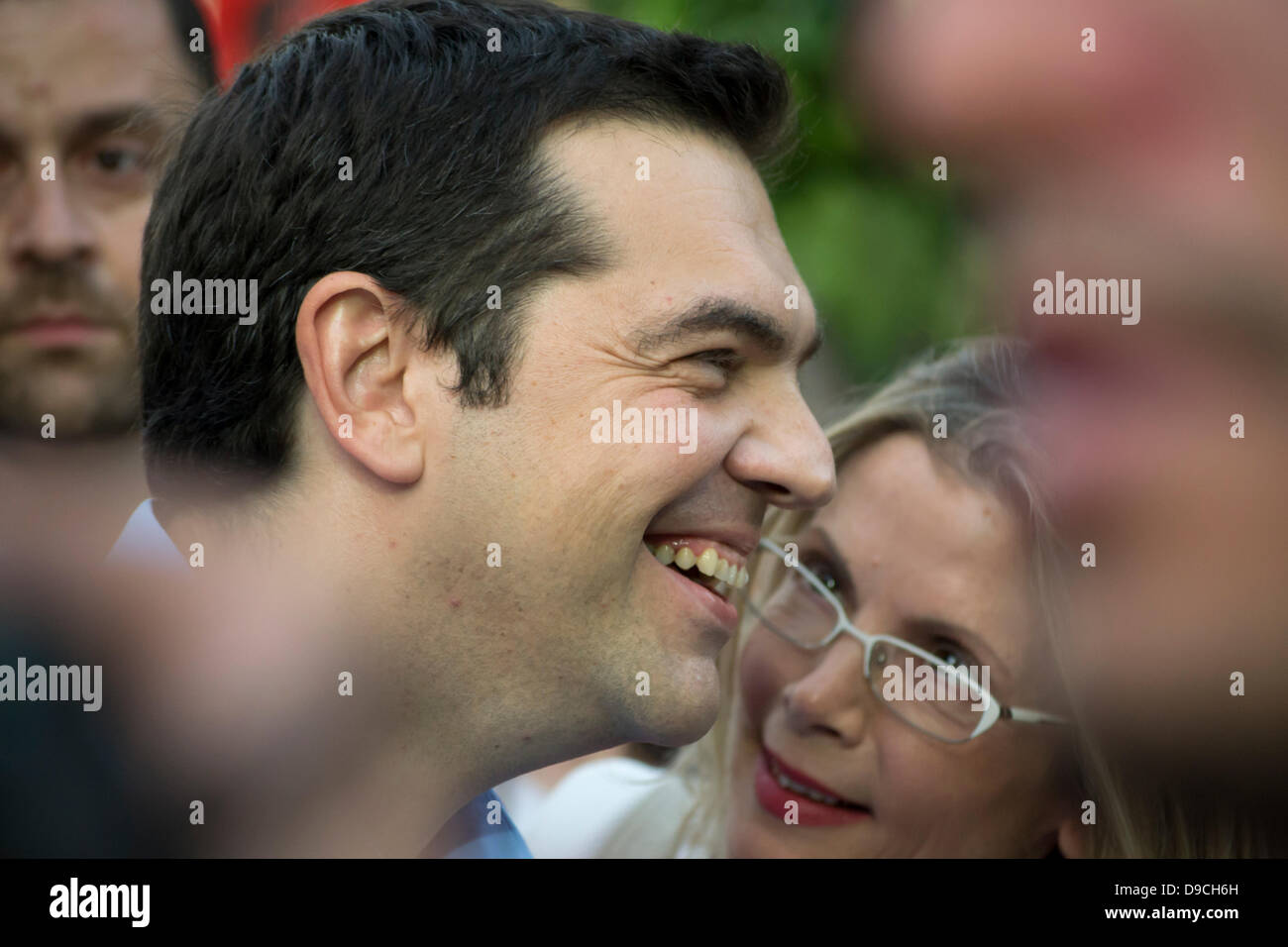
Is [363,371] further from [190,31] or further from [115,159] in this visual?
[190,31]

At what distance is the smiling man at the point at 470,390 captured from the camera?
1.80 metres

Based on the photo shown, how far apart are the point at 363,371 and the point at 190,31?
1.41 meters

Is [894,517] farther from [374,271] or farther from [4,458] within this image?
[4,458]

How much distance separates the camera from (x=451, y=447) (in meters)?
1.80

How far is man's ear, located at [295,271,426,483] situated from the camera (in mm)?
1773

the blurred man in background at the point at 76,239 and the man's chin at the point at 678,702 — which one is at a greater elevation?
the blurred man in background at the point at 76,239

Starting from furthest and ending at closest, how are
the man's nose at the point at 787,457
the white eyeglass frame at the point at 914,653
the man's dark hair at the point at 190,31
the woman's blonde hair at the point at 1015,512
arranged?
1. the man's dark hair at the point at 190,31
2. the white eyeglass frame at the point at 914,653
3. the woman's blonde hair at the point at 1015,512
4. the man's nose at the point at 787,457

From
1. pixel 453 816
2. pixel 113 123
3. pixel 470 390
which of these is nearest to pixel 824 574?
pixel 453 816

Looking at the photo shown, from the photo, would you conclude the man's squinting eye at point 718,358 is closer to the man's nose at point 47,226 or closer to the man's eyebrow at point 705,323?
the man's eyebrow at point 705,323

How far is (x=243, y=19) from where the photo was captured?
8.85 ft

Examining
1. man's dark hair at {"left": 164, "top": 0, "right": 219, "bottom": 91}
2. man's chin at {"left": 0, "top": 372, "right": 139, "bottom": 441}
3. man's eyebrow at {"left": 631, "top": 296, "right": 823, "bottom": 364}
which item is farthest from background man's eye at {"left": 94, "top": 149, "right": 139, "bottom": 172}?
man's eyebrow at {"left": 631, "top": 296, "right": 823, "bottom": 364}

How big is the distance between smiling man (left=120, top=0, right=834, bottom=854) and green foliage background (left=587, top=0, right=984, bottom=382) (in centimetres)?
147

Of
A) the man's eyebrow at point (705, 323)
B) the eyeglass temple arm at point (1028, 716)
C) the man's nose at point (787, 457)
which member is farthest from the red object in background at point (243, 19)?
the eyeglass temple arm at point (1028, 716)

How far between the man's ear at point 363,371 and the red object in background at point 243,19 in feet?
3.43
